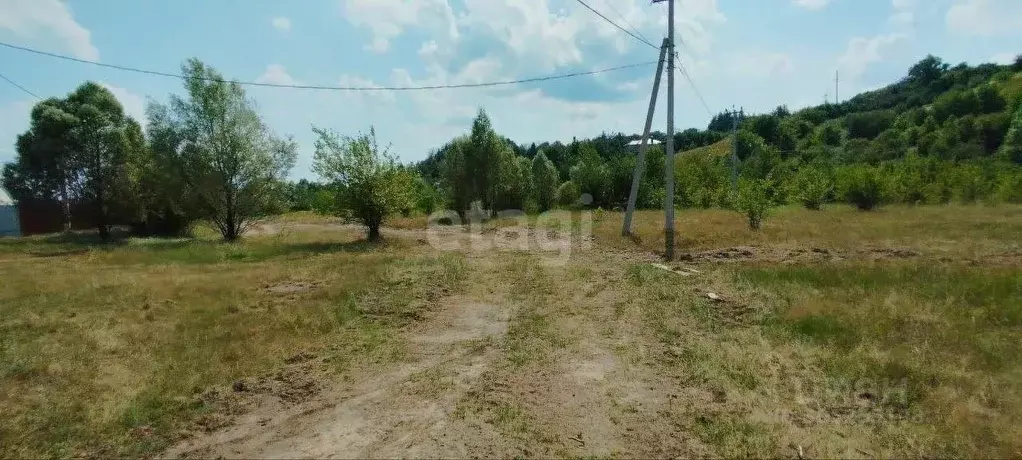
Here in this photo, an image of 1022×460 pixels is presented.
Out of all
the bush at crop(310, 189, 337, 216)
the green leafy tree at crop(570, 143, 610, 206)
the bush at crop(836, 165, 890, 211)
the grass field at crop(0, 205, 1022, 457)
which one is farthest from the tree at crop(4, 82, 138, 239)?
the bush at crop(836, 165, 890, 211)

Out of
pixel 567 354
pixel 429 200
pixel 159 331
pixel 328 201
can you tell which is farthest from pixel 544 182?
pixel 567 354

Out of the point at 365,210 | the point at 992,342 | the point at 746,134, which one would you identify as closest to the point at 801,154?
the point at 746,134

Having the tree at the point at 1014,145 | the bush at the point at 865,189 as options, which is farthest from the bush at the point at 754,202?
the tree at the point at 1014,145

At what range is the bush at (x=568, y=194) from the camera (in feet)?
154

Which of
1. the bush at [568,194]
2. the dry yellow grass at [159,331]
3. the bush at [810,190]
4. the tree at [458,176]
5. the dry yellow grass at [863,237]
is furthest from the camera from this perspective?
the bush at [568,194]

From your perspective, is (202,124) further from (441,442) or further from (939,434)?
(939,434)

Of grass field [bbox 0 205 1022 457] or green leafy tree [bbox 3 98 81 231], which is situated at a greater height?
green leafy tree [bbox 3 98 81 231]

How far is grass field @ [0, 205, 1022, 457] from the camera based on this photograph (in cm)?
459

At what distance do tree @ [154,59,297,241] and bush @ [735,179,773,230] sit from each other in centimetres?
2097

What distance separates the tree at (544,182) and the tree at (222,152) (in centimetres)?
2384

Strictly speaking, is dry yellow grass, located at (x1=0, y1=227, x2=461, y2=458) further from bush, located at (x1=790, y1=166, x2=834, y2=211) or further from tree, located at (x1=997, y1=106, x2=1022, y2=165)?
tree, located at (x1=997, y1=106, x2=1022, y2=165)

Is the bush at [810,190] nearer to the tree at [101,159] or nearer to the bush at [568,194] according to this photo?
the bush at [568,194]

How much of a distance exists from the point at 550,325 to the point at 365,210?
1460 cm

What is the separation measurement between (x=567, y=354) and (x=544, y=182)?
126 ft
